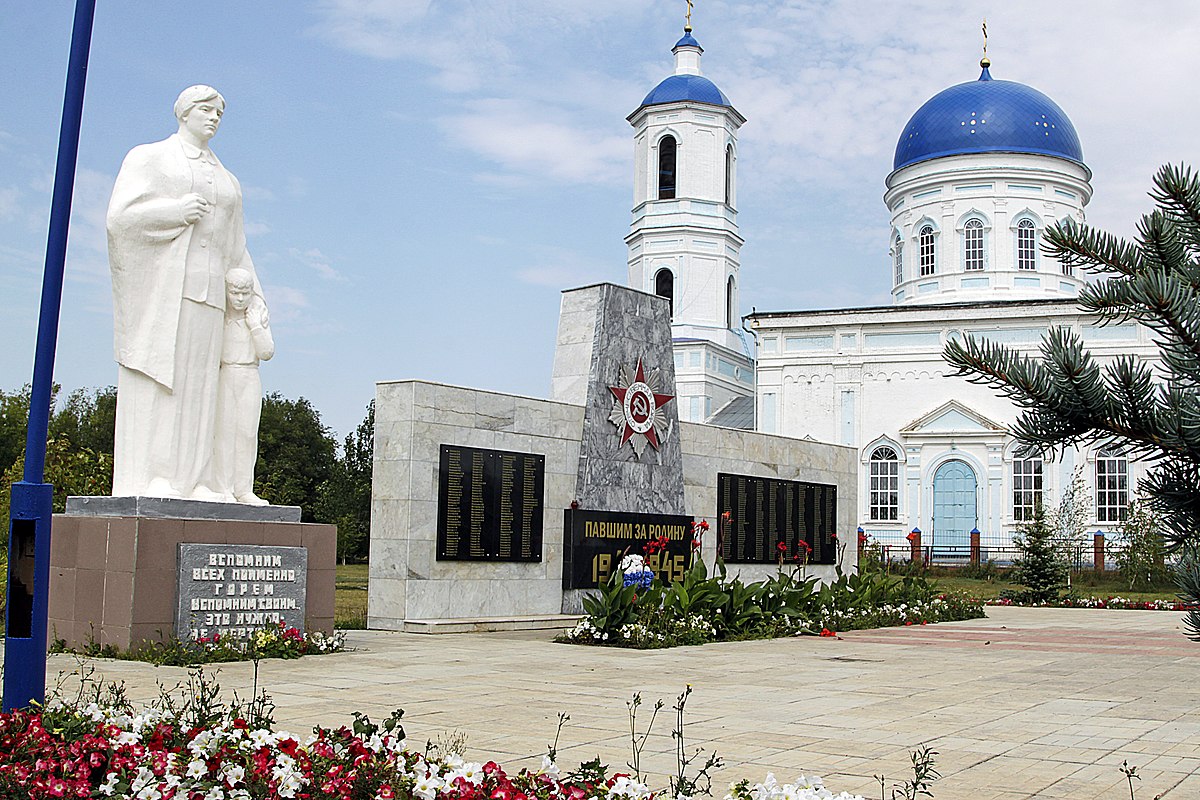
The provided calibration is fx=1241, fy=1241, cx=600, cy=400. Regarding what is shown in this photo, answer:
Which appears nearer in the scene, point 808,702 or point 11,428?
point 808,702

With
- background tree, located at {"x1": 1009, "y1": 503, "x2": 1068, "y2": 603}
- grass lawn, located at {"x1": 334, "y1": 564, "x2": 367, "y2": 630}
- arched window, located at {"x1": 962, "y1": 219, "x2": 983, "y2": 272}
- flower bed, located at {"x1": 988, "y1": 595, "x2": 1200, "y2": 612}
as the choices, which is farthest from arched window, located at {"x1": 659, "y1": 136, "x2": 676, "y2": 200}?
flower bed, located at {"x1": 988, "y1": 595, "x2": 1200, "y2": 612}

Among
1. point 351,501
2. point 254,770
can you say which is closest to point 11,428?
point 351,501

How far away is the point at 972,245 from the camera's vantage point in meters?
46.7

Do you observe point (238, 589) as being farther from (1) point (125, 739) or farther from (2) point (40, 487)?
(1) point (125, 739)

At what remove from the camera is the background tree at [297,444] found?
53531 mm

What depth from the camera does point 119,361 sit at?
11.3 meters

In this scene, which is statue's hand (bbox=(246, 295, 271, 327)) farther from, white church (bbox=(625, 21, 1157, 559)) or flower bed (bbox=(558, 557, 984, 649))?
white church (bbox=(625, 21, 1157, 559))

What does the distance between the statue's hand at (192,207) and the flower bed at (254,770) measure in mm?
6643

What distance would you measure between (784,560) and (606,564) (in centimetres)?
551

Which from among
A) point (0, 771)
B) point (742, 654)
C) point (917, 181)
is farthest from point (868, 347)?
point (0, 771)

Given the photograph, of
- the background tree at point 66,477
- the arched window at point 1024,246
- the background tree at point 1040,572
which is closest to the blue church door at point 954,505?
the arched window at point 1024,246

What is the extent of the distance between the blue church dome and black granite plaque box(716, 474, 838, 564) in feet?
89.4

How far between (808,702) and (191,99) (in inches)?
305

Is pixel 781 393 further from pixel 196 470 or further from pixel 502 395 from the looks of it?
pixel 196 470
